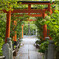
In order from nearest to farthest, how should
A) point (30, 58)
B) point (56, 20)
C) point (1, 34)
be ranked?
point (56, 20) < point (30, 58) < point (1, 34)

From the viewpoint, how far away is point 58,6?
5961 millimetres

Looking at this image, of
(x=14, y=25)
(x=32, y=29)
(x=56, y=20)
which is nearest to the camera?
(x=56, y=20)

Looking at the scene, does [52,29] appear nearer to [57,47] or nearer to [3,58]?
[57,47]

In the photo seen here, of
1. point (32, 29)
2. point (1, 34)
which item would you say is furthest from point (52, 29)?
point (32, 29)

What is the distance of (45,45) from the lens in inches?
263

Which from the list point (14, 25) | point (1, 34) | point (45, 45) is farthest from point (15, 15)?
point (45, 45)

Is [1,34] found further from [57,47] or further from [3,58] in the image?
[57,47]

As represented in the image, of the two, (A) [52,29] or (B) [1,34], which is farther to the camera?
(B) [1,34]

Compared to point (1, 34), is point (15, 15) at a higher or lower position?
higher

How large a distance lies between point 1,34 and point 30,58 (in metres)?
3.77

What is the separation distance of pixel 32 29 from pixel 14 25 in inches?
994

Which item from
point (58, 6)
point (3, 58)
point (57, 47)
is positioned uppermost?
point (58, 6)

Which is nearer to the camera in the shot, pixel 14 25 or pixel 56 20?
pixel 56 20

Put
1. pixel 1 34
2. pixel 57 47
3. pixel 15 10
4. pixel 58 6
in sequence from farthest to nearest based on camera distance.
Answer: pixel 1 34, pixel 15 10, pixel 58 6, pixel 57 47
